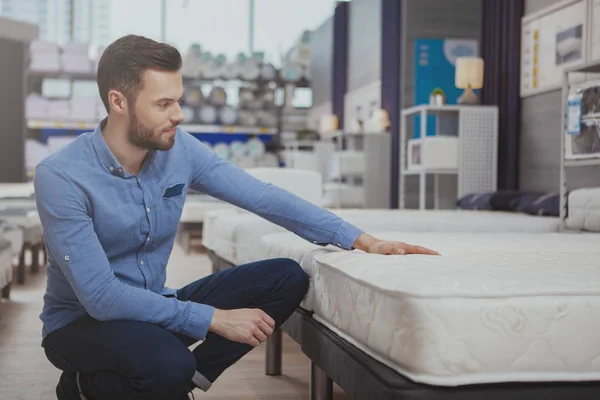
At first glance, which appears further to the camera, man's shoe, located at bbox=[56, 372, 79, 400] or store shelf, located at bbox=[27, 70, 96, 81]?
store shelf, located at bbox=[27, 70, 96, 81]

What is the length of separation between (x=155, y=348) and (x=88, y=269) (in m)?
0.20

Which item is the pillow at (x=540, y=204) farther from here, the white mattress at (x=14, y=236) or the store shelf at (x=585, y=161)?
the white mattress at (x=14, y=236)

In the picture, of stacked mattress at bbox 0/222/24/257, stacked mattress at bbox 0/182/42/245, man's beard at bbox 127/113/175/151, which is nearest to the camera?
man's beard at bbox 127/113/175/151

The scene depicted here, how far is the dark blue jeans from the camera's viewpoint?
1520 mm

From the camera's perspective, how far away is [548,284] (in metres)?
→ 1.28

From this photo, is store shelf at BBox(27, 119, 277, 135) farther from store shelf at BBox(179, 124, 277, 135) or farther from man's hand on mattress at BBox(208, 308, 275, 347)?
man's hand on mattress at BBox(208, 308, 275, 347)

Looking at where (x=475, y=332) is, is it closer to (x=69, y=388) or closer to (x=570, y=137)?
(x=69, y=388)

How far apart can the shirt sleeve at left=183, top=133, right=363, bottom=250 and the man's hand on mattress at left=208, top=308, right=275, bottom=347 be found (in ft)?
0.98

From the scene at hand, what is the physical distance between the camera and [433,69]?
25.5ft

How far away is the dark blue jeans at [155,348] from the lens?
4.99ft

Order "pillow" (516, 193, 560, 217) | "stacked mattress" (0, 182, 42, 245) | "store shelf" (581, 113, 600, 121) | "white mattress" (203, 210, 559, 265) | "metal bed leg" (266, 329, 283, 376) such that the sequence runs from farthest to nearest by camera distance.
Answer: "stacked mattress" (0, 182, 42, 245) < "pillow" (516, 193, 560, 217) < "store shelf" (581, 113, 600, 121) < "white mattress" (203, 210, 559, 265) < "metal bed leg" (266, 329, 283, 376)

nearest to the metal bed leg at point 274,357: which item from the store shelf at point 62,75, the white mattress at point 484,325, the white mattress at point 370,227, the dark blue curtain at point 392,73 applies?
the white mattress at point 370,227

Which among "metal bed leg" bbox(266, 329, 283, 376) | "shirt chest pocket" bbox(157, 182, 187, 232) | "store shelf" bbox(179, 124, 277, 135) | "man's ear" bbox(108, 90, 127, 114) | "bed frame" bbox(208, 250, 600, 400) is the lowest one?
"metal bed leg" bbox(266, 329, 283, 376)

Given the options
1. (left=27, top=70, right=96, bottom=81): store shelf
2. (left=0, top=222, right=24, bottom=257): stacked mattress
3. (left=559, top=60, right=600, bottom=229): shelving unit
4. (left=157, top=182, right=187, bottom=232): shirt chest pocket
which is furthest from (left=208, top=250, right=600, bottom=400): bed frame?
(left=27, top=70, right=96, bottom=81): store shelf
